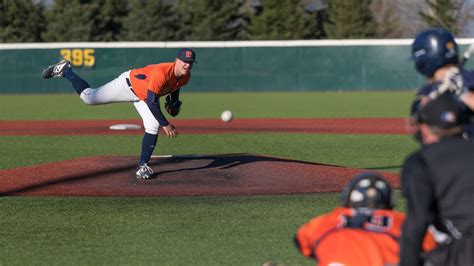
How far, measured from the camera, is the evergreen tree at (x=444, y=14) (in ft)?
145

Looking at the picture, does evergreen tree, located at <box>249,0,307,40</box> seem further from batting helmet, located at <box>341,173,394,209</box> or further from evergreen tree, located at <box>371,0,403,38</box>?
batting helmet, located at <box>341,173,394,209</box>

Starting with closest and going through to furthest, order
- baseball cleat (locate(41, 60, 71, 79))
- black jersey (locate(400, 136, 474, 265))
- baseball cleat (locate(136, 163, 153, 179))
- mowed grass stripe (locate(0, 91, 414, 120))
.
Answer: black jersey (locate(400, 136, 474, 265)) < baseball cleat (locate(136, 163, 153, 179)) < baseball cleat (locate(41, 60, 71, 79)) < mowed grass stripe (locate(0, 91, 414, 120))

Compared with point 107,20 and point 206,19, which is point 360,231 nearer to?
point 206,19

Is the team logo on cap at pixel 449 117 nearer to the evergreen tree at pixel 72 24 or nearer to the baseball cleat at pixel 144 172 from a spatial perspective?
the baseball cleat at pixel 144 172

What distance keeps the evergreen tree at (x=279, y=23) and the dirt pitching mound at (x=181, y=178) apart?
42.1 m

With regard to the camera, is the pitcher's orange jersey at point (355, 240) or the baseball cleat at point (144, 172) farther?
the baseball cleat at point (144, 172)

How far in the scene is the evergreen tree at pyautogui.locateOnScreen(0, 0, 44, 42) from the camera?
54.3m

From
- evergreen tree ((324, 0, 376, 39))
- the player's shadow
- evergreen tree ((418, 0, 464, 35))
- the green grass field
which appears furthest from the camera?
evergreen tree ((324, 0, 376, 39))

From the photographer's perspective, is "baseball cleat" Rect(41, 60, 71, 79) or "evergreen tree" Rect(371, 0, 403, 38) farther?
"evergreen tree" Rect(371, 0, 403, 38)

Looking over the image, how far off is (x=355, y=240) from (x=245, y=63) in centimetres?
3494

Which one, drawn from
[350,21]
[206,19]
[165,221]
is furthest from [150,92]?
[350,21]

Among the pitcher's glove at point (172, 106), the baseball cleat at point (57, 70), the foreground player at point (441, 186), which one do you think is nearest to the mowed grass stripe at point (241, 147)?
the baseball cleat at point (57, 70)

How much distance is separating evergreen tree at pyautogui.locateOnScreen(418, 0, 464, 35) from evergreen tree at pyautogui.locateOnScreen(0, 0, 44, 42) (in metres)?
22.8

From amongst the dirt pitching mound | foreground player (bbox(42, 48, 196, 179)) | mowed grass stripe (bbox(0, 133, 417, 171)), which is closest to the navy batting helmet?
the dirt pitching mound
